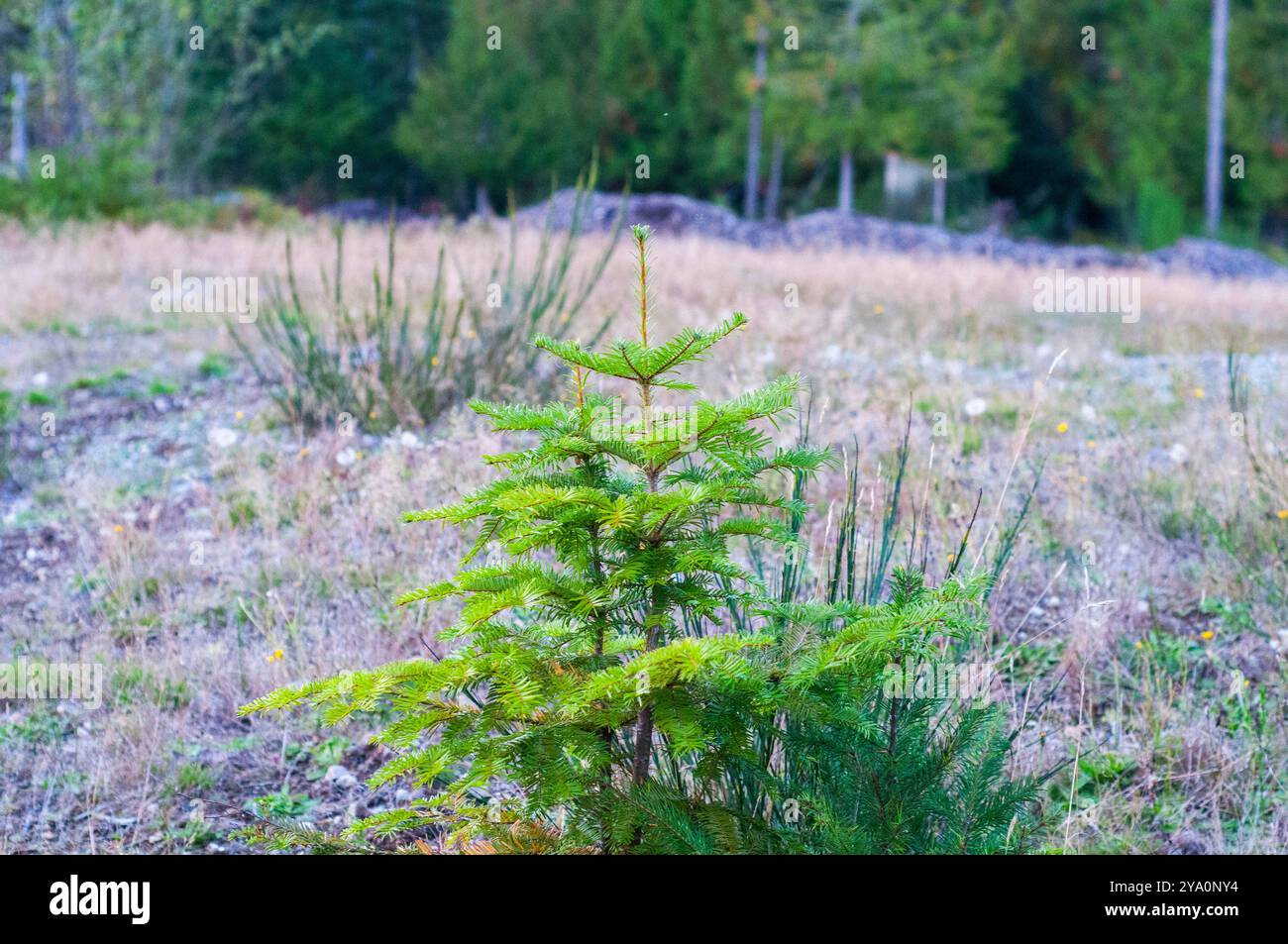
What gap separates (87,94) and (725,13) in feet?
39.5

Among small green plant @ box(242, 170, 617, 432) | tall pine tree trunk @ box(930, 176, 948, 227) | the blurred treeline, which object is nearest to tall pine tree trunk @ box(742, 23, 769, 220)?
the blurred treeline

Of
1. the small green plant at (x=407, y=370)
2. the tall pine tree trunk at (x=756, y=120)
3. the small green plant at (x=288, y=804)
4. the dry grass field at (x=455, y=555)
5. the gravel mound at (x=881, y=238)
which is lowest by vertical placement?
the small green plant at (x=288, y=804)

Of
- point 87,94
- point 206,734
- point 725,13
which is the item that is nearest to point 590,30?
point 725,13

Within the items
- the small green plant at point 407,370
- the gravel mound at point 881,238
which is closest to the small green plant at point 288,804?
the small green plant at point 407,370

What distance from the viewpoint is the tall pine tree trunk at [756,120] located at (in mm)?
23344

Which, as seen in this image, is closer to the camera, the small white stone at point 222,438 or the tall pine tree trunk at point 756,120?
the small white stone at point 222,438

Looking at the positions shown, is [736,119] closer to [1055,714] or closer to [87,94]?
[87,94]

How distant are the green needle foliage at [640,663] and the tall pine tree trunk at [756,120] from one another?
22353mm

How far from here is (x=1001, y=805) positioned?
6.95 ft

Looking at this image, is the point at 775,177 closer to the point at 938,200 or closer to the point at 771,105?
the point at 771,105

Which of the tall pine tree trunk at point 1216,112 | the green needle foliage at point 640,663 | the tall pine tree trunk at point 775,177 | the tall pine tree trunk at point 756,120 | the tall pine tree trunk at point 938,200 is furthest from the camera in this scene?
the tall pine tree trunk at point 775,177

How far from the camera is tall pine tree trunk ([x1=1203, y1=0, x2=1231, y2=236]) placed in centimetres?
2217

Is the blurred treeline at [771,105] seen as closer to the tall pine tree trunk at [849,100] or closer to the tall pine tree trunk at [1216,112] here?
the tall pine tree trunk at [849,100]

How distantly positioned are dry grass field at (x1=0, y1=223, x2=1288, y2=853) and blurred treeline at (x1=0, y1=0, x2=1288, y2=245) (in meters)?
15.4
